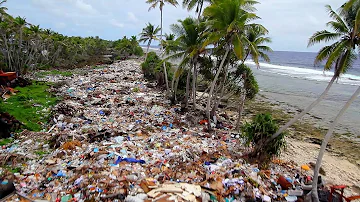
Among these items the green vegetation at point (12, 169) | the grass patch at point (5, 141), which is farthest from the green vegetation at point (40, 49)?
the green vegetation at point (12, 169)

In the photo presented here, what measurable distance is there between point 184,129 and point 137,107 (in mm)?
4107

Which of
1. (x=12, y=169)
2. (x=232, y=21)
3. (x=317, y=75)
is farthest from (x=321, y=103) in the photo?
(x=317, y=75)

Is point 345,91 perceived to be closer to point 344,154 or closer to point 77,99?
point 344,154

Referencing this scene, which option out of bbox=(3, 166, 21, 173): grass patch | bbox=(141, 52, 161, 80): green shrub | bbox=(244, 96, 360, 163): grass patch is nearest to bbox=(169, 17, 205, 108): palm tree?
bbox=(244, 96, 360, 163): grass patch

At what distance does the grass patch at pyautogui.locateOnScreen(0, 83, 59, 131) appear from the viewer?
10875 mm

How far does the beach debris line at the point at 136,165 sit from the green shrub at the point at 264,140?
460 mm

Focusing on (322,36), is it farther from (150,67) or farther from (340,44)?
(150,67)

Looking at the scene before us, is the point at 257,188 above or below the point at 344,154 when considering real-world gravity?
above

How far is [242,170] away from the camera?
7305 mm

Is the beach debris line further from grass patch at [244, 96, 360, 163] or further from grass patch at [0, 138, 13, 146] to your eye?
grass patch at [244, 96, 360, 163]

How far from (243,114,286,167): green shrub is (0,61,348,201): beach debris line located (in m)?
0.46

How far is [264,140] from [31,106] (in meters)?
11.9

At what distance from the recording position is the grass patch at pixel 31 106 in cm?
1088

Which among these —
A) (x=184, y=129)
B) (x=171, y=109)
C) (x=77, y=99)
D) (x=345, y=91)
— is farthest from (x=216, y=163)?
(x=345, y=91)
